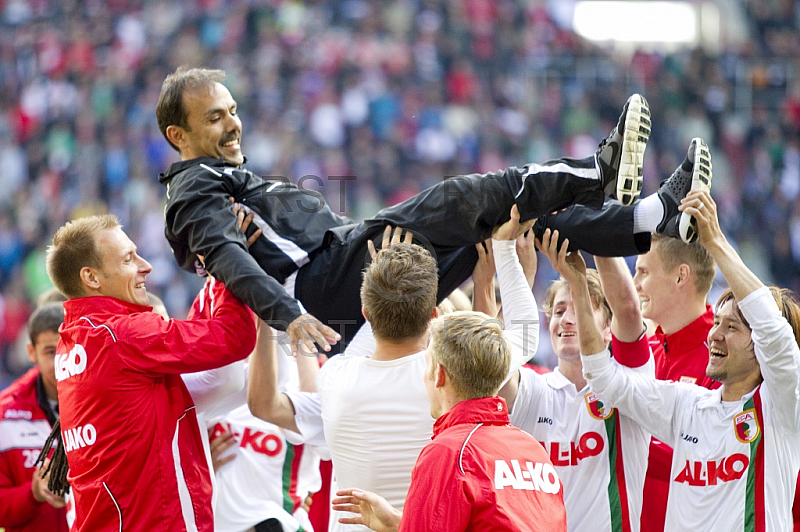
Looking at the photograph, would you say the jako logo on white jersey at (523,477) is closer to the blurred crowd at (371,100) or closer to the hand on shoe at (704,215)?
the hand on shoe at (704,215)

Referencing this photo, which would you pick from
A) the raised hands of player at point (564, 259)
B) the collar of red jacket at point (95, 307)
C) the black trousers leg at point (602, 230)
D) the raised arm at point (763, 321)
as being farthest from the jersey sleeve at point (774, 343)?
the collar of red jacket at point (95, 307)

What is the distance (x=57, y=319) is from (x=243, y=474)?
1273 millimetres

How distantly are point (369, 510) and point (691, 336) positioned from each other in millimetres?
1979

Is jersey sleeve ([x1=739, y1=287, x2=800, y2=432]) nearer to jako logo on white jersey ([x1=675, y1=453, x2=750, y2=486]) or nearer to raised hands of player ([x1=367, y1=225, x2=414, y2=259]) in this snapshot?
jako logo on white jersey ([x1=675, y1=453, x2=750, y2=486])

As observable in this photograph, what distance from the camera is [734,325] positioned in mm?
3578

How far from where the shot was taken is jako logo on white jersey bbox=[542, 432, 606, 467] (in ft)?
12.4

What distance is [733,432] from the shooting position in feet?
11.6

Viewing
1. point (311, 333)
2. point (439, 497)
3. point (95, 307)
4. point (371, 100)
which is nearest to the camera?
point (439, 497)

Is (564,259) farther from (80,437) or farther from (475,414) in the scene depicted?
(80,437)

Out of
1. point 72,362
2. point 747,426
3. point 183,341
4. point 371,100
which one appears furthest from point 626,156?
point 371,100

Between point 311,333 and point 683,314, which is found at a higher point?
point 311,333

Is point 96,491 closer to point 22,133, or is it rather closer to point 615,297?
point 615,297

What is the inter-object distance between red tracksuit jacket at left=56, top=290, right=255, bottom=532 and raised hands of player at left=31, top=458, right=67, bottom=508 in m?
0.81

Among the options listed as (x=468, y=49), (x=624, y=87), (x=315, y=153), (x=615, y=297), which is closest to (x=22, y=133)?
(x=315, y=153)
